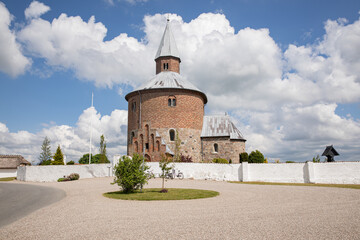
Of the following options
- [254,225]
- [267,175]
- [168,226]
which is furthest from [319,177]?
[168,226]

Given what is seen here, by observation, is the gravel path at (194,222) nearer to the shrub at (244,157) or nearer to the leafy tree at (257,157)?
the leafy tree at (257,157)

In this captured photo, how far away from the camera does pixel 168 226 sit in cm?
736

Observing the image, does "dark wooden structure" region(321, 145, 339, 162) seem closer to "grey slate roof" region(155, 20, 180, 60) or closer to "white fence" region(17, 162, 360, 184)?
"white fence" region(17, 162, 360, 184)

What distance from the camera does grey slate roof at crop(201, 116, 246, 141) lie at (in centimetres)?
3862

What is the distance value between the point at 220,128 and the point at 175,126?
734cm

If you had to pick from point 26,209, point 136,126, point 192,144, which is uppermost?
point 136,126


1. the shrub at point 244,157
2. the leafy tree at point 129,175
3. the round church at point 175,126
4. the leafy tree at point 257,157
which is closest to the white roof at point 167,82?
the round church at point 175,126

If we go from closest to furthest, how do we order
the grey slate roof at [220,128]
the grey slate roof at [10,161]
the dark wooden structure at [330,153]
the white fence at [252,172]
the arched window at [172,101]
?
the white fence at [252,172], the dark wooden structure at [330,153], the arched window at [172,101], the grey slate roof at [220,128], the grey slate roof at [10,161]

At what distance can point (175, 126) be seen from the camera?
121ft

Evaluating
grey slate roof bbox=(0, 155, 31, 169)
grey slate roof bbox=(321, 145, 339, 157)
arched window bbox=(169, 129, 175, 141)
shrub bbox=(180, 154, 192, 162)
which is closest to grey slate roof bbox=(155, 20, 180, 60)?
arched window bbox=(169, 129, 175, 141)

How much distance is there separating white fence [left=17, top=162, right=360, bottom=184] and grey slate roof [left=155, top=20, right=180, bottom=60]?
2222 centimetres

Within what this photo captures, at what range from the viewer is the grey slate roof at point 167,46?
4414 centimetres

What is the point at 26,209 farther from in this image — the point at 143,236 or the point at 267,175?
the point at 267,175

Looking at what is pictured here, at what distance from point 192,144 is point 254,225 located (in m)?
30.1
